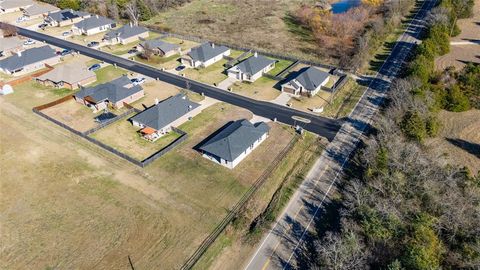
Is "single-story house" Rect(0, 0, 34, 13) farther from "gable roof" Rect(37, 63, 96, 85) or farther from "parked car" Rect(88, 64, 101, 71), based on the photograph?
"gable roof" Rect(37, 63, 96, 85)

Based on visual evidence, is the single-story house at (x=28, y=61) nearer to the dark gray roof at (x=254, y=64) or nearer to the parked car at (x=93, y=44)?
the parked car at (x=93, y=44)

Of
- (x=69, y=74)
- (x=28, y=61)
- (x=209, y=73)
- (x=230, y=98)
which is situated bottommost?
(x=230, y=98)

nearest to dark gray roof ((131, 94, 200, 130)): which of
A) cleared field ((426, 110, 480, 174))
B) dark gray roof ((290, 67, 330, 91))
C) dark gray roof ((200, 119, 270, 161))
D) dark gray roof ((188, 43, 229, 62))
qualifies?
dark gray roof ((200, 119, 270, 161))

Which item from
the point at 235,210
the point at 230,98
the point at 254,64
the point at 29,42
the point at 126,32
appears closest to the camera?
the point at 235,210

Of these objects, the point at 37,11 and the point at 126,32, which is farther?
the point at 37,11

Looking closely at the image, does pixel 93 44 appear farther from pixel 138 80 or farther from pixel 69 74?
pixel 138 80

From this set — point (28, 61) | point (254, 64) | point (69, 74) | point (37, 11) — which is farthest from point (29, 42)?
point (254, 64)

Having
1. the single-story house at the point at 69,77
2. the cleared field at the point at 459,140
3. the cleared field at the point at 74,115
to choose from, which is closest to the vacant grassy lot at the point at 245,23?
the cleared field at the point at 459,140
